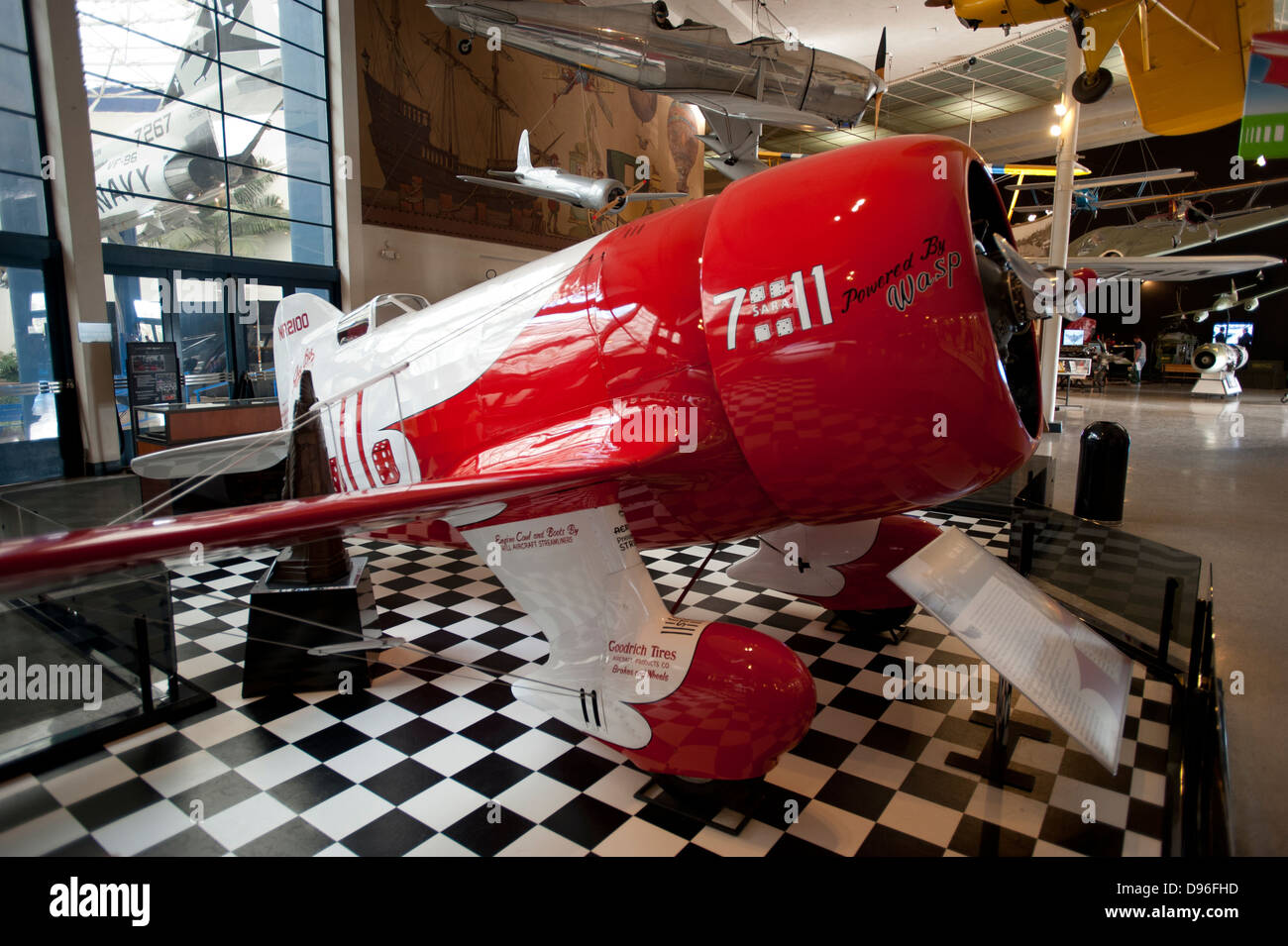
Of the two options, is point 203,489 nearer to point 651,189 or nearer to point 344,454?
point 344,454

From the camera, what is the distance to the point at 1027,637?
2141 mm

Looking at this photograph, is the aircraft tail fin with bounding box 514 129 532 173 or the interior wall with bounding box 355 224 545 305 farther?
the aircraft tail fin with bounding box 514 129 532 173

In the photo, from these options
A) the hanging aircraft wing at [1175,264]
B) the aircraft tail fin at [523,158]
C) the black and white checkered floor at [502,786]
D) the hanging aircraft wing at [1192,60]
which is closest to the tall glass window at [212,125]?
the aircraft tail fin at [523,158]

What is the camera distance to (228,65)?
31.1 ft

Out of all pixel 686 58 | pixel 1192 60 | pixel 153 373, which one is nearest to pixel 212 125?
pixel 153 373

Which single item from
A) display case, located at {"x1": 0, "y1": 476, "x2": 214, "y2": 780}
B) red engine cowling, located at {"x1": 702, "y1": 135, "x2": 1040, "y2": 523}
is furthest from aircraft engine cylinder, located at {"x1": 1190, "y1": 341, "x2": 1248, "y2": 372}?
display case, located at {"x1": 0, "y1": 476, "x2": 214, "y2": 780}

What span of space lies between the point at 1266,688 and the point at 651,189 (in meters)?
16.8

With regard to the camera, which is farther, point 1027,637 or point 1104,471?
point 1104,471

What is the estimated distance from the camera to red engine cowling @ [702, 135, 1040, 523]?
1.94 metres

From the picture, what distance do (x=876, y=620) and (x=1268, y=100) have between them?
14.7ft

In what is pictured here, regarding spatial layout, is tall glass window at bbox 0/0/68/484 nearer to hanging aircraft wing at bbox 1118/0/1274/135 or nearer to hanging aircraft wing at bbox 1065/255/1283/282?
hanging aircraft wing at bbox 1118/0/1274/135

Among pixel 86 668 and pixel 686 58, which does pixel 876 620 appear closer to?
pixel 86 668

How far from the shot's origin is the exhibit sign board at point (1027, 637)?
1.90 meters

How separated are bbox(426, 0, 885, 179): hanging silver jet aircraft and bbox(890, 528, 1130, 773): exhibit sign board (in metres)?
8.02
